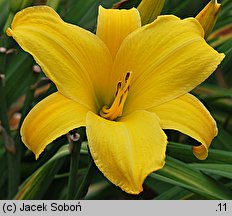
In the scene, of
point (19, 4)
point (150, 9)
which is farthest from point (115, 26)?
point (19, 4)

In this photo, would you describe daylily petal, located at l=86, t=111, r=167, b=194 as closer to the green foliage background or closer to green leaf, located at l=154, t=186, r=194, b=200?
the green foliage background

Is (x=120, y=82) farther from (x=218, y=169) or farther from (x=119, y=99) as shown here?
(x=218, y=169)

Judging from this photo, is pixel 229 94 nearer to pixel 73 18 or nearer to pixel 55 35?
pixel 73 18

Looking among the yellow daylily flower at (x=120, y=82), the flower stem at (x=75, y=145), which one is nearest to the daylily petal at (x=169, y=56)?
the yellow daylily flower at (x=120, y=82)

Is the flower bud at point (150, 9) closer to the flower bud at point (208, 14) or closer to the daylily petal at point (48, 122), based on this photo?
the flower bud at point (208, 14)

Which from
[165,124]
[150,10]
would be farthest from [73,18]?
[165,124]

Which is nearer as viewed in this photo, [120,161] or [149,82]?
[120,161]

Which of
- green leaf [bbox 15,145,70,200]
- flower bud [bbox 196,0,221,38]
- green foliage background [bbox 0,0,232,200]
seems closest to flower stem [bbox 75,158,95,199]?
green foliage background [bbox 0,0,232,200]
